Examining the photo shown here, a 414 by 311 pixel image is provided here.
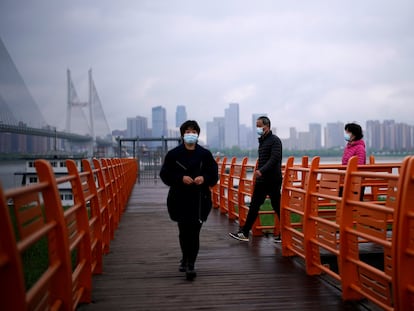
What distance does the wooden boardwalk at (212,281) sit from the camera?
4.27 meters

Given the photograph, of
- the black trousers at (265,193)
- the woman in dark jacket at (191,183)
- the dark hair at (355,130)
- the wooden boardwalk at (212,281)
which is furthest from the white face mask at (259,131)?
the woman in dark jacket at (191,183)

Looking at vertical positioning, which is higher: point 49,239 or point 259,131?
point 259,131

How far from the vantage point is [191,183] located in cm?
514

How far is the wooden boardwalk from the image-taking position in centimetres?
427

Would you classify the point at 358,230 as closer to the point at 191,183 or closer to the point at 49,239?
the point at 191,183

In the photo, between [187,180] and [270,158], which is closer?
[187,180]

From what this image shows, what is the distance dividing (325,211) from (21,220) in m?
5.29

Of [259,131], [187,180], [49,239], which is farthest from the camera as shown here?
[259,131]

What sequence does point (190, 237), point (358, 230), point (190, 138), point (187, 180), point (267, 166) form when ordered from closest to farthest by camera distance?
point (358, 230), point (187, 180), point (190, 138), point (190, 237), point (267, 166)

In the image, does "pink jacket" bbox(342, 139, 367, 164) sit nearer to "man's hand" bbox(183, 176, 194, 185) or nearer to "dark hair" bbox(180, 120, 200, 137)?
"dark hair" bbox(180, 120, 200, 137)

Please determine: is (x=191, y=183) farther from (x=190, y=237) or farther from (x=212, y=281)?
(x=212, y=281)

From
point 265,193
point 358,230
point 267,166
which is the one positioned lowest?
point 358,230

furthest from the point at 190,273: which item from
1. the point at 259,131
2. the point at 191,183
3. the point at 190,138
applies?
the point at 259,131

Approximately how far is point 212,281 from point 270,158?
232 centimetres
